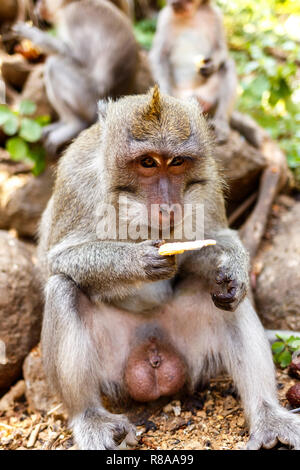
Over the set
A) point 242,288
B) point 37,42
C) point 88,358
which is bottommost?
point 88,358

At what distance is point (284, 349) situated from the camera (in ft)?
14.8

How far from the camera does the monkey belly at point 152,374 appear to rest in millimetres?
4055

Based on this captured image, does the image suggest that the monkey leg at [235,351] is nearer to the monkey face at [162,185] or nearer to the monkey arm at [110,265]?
the monkey arm at [110,265]

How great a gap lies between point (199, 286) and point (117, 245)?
2.93 ft

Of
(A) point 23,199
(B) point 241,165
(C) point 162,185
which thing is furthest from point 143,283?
(A) point 23,199

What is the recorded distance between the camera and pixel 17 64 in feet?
28.5

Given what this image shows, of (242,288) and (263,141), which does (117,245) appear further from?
(263,141)

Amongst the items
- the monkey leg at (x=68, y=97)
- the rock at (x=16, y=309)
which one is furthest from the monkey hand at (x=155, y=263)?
the monkey leg at (x=68, y=97)

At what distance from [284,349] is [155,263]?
1.75 m

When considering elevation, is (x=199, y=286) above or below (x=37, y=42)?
below

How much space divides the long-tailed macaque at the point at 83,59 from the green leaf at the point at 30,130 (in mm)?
456

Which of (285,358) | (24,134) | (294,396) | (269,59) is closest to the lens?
(294,396)

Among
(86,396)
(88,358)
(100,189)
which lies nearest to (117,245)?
(100,189)

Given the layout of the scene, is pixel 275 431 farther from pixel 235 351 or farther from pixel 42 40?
pixel 42 40
